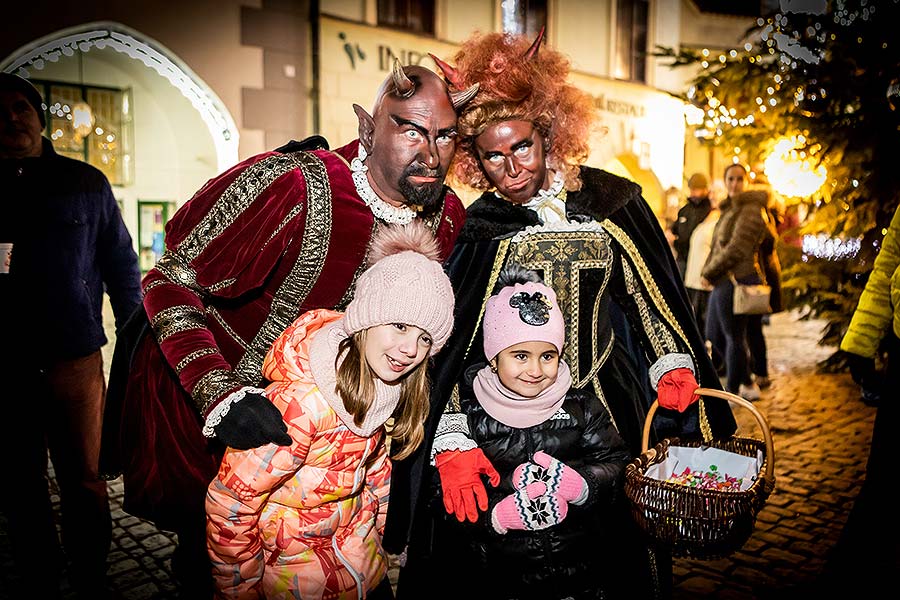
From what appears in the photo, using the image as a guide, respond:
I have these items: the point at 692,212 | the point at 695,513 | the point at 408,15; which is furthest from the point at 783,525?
the point at 408,15

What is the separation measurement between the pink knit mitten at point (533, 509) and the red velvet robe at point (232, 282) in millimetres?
808

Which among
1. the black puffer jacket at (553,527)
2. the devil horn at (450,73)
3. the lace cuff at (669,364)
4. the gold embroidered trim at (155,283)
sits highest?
the devil horn at (450,73)

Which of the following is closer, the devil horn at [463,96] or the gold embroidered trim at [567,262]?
the devil horn at [463,96]

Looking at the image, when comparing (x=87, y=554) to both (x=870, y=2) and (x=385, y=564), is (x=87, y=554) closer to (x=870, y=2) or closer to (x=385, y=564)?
(x=385, y=564)

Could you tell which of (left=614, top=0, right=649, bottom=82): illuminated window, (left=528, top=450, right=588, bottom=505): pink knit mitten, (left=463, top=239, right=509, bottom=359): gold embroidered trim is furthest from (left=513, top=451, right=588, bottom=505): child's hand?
(left=614, top=0, right=649, bottom=82): illuminated window

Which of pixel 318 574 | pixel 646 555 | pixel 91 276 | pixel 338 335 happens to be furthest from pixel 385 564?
pixel 91 276

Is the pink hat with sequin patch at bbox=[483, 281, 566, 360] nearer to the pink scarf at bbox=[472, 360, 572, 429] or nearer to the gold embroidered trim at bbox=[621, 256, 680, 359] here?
the pink scarf at bbox=[472, 360, 572, 429]

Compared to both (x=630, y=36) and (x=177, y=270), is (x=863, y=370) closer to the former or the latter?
(x=177, y=270)

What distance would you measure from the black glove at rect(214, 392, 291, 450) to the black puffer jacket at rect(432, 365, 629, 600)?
0.77 metres

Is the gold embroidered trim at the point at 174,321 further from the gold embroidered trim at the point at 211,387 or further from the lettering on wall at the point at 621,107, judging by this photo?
the lettering on wall at the point at 621,107

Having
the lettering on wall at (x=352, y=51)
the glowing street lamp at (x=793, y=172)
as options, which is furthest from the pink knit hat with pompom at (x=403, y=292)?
the lettering on wall at (x=352, y=51)

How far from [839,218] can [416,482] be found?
205 inches

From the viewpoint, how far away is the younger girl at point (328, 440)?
1.79m

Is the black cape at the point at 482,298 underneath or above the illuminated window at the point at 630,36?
underneath
